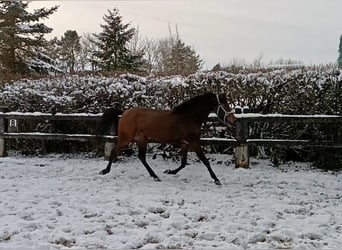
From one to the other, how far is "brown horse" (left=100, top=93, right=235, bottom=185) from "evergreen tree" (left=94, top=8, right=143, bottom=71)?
626 inches

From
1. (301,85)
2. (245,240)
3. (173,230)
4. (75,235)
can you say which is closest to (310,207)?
(245,240)

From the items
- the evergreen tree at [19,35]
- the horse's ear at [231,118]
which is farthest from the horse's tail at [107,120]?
the evergreen tree at [19,35]

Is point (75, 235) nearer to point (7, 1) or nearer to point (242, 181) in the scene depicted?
point (242, 181)

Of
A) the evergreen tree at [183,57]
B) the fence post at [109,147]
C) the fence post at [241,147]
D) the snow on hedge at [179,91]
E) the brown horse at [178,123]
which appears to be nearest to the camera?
the brown horse at [178,123]

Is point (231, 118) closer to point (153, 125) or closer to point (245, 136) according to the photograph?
point (245, 136)

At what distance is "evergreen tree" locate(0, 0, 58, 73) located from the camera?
818 inches

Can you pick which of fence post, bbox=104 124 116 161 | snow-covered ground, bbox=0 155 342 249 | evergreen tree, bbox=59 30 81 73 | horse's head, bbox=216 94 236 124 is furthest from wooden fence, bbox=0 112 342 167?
evergreen tree, bbox=59 30 81 73

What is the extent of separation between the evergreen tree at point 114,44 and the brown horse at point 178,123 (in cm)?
1591

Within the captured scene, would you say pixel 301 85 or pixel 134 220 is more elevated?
pixel 301 85

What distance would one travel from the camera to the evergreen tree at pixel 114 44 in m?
23.0

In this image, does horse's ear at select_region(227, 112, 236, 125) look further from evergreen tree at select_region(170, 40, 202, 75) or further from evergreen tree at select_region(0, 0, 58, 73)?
evergreen tree at select_region(170, 40, 202, 75)

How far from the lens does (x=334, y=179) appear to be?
6.97 m

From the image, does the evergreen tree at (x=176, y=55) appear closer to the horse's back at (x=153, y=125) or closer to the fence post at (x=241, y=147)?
the fence post at (x=241, y=147)

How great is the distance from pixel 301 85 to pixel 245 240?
4.77 meters
